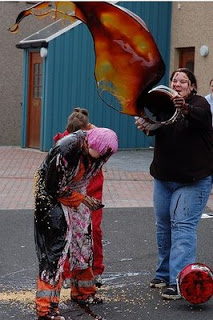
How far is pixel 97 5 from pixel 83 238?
1603mm

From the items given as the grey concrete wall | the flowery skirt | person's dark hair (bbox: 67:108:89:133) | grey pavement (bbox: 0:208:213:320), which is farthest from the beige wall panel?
the flowery skirt

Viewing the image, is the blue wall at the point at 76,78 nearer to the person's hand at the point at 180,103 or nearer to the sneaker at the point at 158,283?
the sneaker at the point at 158,283

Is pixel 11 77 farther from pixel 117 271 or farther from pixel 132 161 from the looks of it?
pixel 117 271

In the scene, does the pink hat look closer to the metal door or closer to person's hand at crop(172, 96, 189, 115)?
person's hand at crop(172, 96, 189, 115)

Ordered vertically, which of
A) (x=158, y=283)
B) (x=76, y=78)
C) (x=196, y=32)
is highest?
(x=196, y=32)

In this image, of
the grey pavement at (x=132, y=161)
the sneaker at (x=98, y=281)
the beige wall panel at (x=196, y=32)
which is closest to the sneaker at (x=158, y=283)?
the sneaker at (x=98, y=281)

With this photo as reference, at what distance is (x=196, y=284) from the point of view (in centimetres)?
511

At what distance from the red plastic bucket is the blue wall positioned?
10.9 metres

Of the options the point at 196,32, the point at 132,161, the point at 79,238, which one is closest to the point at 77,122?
the point at 79,238

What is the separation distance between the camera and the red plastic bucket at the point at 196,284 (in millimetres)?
5113

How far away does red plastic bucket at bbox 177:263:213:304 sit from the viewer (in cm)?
511

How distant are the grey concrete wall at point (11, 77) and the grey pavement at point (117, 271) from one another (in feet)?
32.1

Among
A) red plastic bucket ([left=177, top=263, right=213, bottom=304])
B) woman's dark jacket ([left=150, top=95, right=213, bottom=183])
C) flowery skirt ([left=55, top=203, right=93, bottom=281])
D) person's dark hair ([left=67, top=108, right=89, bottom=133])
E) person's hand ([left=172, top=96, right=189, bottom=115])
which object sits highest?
person's hand ([left=172, top=96, right=189, bottom=115])

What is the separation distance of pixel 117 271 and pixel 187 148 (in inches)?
60.3
